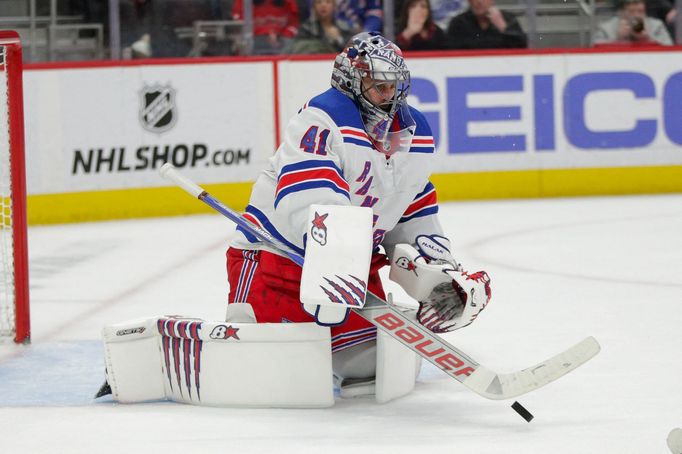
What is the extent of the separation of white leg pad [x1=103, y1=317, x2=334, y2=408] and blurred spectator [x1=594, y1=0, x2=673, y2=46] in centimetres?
462

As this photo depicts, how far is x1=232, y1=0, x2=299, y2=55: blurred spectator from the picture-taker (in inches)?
259

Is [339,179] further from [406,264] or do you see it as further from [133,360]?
[133,360]

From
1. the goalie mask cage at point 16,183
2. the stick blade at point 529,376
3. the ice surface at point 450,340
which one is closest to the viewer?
the ice surface at point 450,340

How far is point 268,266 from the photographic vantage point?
9.09ft

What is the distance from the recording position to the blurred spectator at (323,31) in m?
6.64

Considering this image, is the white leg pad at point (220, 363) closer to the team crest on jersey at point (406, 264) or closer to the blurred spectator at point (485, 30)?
the team crest on jersey at point (406, 264)

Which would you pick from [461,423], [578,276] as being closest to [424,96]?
[578,276]

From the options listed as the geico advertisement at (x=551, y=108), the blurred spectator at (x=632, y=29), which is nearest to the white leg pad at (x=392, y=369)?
the geico advertisement at (x=551, y=108)

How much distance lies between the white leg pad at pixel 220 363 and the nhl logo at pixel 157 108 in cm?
356

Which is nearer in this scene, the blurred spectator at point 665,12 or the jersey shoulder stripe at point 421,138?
the jersey shoulder stripe at point 421,138

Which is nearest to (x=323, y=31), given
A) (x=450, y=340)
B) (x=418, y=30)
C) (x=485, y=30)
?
(x=418, y=30)

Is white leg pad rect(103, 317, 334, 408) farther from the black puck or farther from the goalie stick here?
the black puck

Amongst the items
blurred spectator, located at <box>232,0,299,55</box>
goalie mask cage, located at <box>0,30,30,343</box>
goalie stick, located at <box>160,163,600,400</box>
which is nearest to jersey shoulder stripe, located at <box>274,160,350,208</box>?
goalie stick, located at <box>160,163,600,400</box>

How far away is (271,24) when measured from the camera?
21.8 feet
